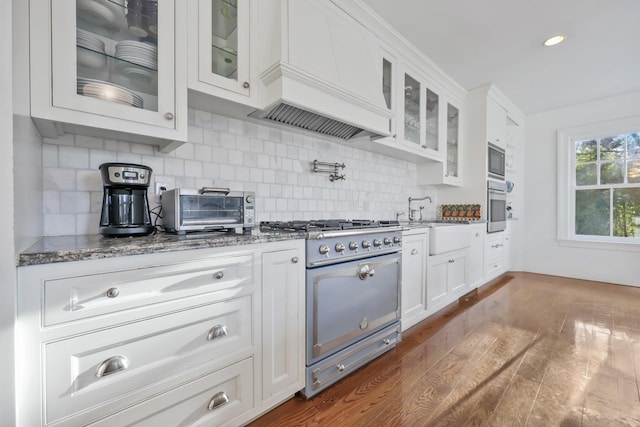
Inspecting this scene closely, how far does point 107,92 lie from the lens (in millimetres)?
1127

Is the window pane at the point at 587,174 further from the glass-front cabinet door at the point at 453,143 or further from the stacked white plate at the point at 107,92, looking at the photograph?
the stacked white plate at the point at 107,92

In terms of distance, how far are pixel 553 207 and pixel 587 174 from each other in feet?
2.08

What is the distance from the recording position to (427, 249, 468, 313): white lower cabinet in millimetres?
2477

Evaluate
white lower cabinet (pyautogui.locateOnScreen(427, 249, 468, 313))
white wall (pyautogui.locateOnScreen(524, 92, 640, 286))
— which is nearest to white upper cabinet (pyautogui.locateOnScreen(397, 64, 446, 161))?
white lower cabinet (pyautogui.locateOnScreen(427, 249, 468, 313))

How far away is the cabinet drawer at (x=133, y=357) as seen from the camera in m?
0.81

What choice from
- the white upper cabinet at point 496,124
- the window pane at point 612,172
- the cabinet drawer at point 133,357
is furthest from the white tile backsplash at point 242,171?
the window pane at point 612,172

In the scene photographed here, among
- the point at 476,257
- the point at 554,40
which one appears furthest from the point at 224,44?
the point at 476,257

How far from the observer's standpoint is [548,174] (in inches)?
174

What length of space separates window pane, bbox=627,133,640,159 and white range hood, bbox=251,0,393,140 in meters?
4.13

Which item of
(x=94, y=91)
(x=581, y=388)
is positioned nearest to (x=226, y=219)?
(x=94, y=91)

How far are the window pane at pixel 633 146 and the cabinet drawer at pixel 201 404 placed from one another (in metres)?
5.53

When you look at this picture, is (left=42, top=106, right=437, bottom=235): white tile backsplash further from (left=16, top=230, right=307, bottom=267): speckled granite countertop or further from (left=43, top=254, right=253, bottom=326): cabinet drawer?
(left=43, top=254, right=253, bottom=326): cabinet drawer

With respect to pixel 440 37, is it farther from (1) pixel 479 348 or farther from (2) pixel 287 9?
(1) pixel 479 348

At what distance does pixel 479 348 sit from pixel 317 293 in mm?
1424
